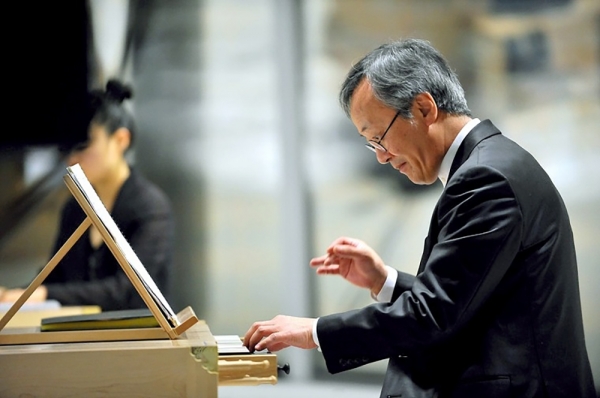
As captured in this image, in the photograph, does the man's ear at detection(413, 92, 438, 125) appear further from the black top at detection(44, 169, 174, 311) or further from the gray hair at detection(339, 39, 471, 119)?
the black top at detection(44, 169, 174, 311)

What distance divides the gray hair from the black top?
1.78 meters

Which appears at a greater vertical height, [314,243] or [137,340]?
[137,340]

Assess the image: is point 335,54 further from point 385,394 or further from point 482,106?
point 385,394

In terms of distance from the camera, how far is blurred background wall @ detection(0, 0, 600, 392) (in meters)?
4.42

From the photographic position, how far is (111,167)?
3898 mm

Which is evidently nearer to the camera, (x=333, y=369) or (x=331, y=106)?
(x=333, y=369)

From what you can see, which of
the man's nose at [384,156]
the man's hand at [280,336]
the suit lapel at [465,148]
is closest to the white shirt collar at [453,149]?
the suit lapel at [465,148]

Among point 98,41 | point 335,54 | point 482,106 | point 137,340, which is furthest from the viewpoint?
point 98,41

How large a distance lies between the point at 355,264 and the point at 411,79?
0.56m

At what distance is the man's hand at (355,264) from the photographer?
2.35 meters

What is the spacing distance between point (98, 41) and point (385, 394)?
141 inches

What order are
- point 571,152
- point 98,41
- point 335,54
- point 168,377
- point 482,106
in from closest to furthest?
1. point 168,377
2. point 571,152
3. point 482,106
4. point 335,54
5. point 98,41

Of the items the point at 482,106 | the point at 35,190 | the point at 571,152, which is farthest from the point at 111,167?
the point at 571,152

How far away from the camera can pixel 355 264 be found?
7.82ft
